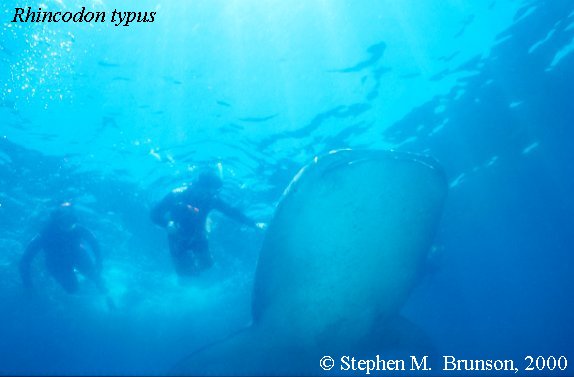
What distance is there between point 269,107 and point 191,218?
411 centimetres

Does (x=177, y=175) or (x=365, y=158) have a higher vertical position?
(x=177, y=175)

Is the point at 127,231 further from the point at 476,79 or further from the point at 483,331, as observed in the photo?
the point at 483,331

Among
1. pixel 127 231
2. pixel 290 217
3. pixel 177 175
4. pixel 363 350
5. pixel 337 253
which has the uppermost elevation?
pixel 127 231

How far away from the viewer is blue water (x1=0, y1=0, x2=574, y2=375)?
8.66 m

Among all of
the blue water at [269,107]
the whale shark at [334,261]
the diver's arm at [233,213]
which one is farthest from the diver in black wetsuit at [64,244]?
the whale shark at [334,261]

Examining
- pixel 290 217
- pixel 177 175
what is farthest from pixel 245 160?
pixel 290 217

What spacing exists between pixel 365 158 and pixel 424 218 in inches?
40.0

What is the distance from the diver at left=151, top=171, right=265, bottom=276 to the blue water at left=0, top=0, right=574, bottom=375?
273 centimetres

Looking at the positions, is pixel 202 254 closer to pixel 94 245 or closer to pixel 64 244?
pixel 94 245

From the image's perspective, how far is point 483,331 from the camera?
135ft

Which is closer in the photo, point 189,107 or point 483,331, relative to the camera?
point 189,107

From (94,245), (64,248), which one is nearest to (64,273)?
(64,248)

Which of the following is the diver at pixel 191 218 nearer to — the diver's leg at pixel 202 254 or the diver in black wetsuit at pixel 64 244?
the diver's leg at pixel 202 254

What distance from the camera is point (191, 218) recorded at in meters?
8.83
